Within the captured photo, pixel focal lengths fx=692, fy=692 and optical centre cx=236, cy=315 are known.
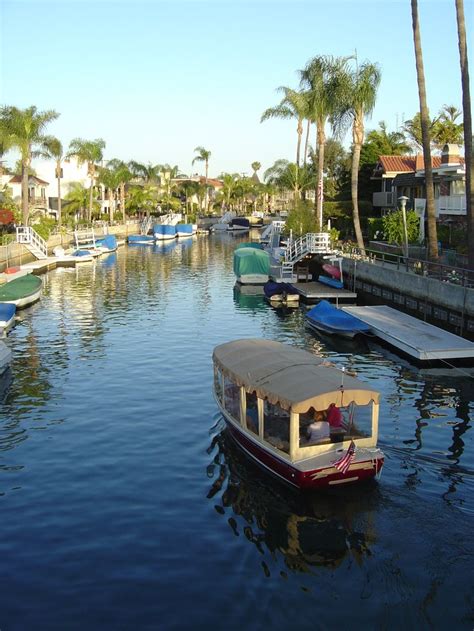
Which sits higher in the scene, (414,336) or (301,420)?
(414,336)

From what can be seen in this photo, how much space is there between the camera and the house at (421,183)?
57500 millimetres

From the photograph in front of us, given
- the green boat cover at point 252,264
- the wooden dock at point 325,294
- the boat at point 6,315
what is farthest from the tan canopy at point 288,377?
the green boat cover at point 252,264

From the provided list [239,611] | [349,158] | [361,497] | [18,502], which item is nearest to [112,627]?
[239,611]

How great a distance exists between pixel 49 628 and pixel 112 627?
47.1 inches

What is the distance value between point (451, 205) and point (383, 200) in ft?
68.7

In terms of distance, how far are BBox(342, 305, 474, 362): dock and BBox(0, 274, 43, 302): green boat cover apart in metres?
21.8

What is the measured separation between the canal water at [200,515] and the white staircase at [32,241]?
43.9 meters

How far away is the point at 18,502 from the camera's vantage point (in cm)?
1853

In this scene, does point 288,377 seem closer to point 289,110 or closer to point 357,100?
point 357,100

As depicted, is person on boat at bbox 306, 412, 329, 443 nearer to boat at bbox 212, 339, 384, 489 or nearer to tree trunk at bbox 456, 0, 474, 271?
boat at bbox 212, 339, 384, 489

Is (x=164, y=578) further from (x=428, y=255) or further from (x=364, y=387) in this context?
(x=428, y=255)

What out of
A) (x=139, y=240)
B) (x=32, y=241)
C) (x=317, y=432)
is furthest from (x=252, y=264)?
(x=139, y=240)

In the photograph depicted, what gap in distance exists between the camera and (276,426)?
19469mm

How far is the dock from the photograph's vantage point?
32250mm
